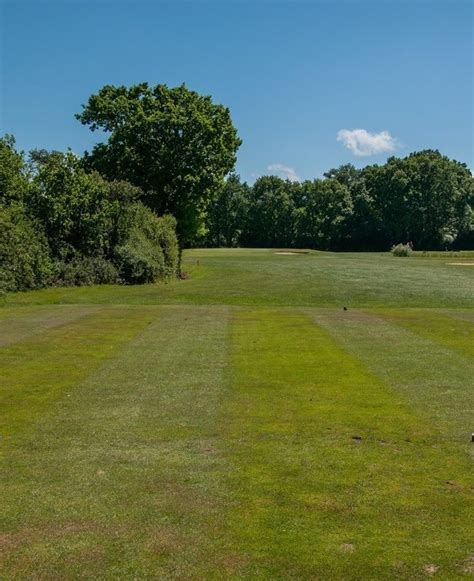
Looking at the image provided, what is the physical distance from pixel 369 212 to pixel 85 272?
8685 cm

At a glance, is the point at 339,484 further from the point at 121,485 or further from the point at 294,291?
the point at 294,291

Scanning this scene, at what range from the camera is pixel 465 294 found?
30.8 m

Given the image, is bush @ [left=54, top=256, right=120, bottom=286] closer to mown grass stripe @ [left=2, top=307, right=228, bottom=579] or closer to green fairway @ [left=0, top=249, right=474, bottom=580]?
green fairway @ [left=0, top=249, right=474, bottom=580]

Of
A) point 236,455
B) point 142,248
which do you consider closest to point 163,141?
point 142,248

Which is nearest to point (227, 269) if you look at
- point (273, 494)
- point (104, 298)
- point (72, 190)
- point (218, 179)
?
point (218, 179)

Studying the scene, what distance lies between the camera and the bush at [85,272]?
34.3 metres

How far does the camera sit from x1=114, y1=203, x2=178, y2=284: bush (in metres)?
36.7

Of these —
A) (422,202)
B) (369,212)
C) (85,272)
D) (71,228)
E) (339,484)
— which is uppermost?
(422,202)

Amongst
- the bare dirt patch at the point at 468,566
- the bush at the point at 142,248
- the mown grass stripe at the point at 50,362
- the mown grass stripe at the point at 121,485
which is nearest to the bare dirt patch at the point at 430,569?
the bare dirt patch at the point at 468,566

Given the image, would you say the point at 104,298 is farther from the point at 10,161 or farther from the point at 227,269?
the point at 227,269

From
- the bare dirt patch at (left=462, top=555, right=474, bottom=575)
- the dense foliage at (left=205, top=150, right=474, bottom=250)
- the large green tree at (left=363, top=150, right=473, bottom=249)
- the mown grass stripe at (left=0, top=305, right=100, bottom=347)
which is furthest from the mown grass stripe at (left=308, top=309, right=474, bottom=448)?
the large green tree at (left=363, top=150, right=473, bottom=249)

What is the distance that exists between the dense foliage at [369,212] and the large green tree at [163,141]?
56.4 metres

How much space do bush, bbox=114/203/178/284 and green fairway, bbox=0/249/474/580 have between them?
65.4ft

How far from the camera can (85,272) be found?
3503 centimetres
